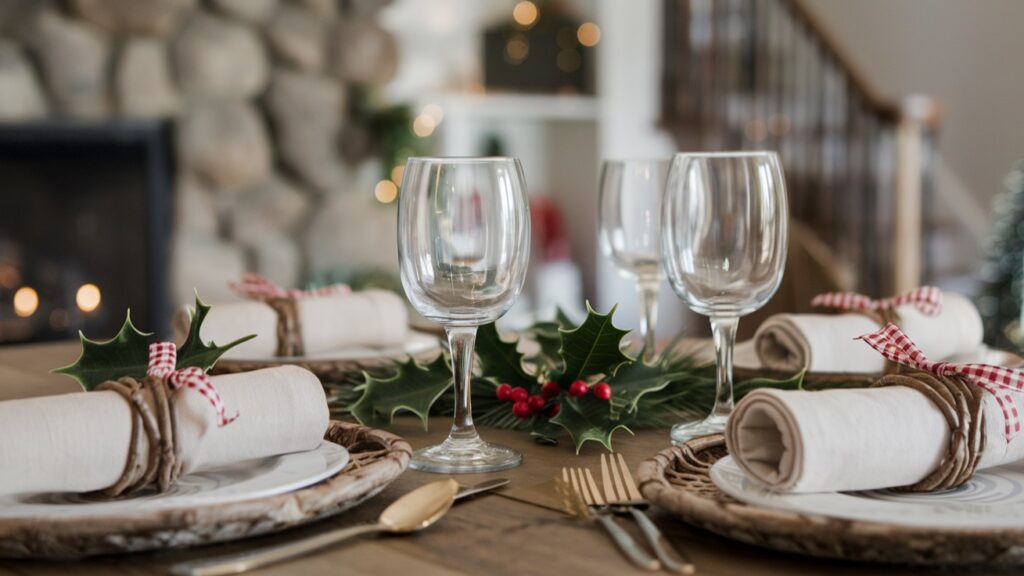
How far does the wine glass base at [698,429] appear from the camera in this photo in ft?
2.89

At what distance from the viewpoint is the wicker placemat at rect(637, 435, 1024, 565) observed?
1.89 ft

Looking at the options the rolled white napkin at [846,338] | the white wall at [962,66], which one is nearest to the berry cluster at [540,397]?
the rolled white napkin at [846,338]

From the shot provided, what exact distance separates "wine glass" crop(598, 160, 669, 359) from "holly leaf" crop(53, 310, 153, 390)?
0.51m

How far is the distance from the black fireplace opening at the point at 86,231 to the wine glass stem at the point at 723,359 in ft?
7.34

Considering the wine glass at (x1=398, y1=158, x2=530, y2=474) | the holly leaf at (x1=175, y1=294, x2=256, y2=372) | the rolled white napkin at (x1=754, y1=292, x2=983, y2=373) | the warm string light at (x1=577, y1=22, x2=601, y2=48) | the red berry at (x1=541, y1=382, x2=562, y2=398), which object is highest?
the warm string light at (x1=577, y1=22, x2=601, y2=48)

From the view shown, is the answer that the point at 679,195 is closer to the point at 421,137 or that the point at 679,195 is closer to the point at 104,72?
the point at 104,72

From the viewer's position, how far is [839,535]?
589mm

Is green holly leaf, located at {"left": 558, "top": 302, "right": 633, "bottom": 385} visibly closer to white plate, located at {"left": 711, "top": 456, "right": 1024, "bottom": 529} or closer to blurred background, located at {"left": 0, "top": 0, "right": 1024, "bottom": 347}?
white plate, located at {"left": 711, "top": 456, "right": 1024, "bottom": 529}

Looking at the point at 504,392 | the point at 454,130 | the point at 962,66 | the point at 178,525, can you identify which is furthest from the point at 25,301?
the point at 962,66

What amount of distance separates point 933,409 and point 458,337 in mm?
320

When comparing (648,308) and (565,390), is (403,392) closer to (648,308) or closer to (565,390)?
(565,390)

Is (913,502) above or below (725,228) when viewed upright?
below

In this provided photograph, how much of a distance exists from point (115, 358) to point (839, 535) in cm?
49

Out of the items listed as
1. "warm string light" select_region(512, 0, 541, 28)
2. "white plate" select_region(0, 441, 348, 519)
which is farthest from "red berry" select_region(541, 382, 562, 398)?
"warm string light" select_region(512, 0, 541, 28)
